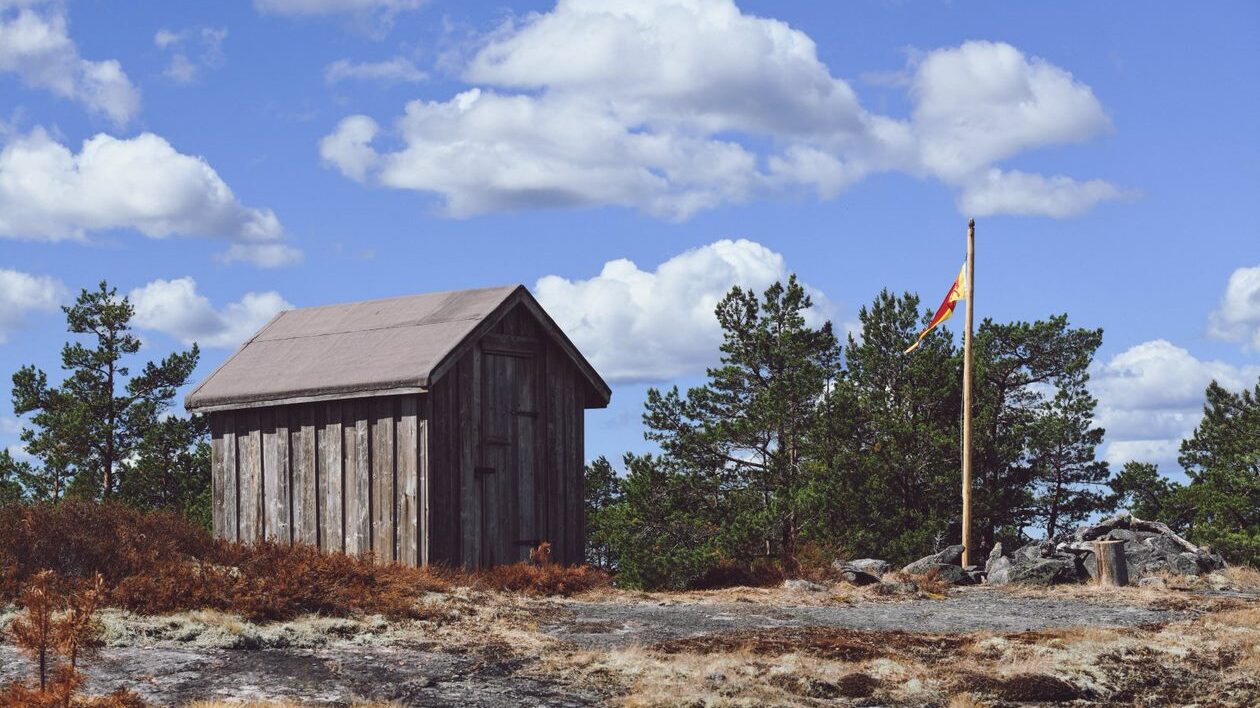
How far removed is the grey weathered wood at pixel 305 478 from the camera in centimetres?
2064

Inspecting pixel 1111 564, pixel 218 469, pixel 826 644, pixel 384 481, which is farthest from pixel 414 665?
pixel 1111 564

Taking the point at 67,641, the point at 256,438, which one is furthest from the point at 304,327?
the point at 67,641

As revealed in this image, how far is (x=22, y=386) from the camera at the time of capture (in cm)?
4109

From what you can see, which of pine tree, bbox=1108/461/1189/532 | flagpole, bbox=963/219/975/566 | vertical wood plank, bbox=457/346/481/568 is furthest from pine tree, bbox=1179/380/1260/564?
vertical wood plank, bbox=457/346/481/568

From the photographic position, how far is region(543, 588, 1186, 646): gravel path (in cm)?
1509

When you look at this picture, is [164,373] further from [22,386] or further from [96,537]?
[96,537]

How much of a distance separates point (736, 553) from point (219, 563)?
2171 centimetres

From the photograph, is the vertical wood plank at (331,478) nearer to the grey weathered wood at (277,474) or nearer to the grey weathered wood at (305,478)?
the grey weathered wood at (305,478)

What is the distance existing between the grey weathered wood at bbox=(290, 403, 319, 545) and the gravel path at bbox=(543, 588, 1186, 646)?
498 cm

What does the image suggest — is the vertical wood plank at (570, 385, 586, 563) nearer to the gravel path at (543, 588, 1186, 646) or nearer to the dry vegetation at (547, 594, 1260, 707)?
the gravel path at (543, 588, 1186, 646)

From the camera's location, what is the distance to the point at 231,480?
2206 centimetres

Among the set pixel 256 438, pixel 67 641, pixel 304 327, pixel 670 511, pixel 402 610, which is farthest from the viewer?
pixel 670 511

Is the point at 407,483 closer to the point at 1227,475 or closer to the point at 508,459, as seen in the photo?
the point at 508,459

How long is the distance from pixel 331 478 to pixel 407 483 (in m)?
1.66
